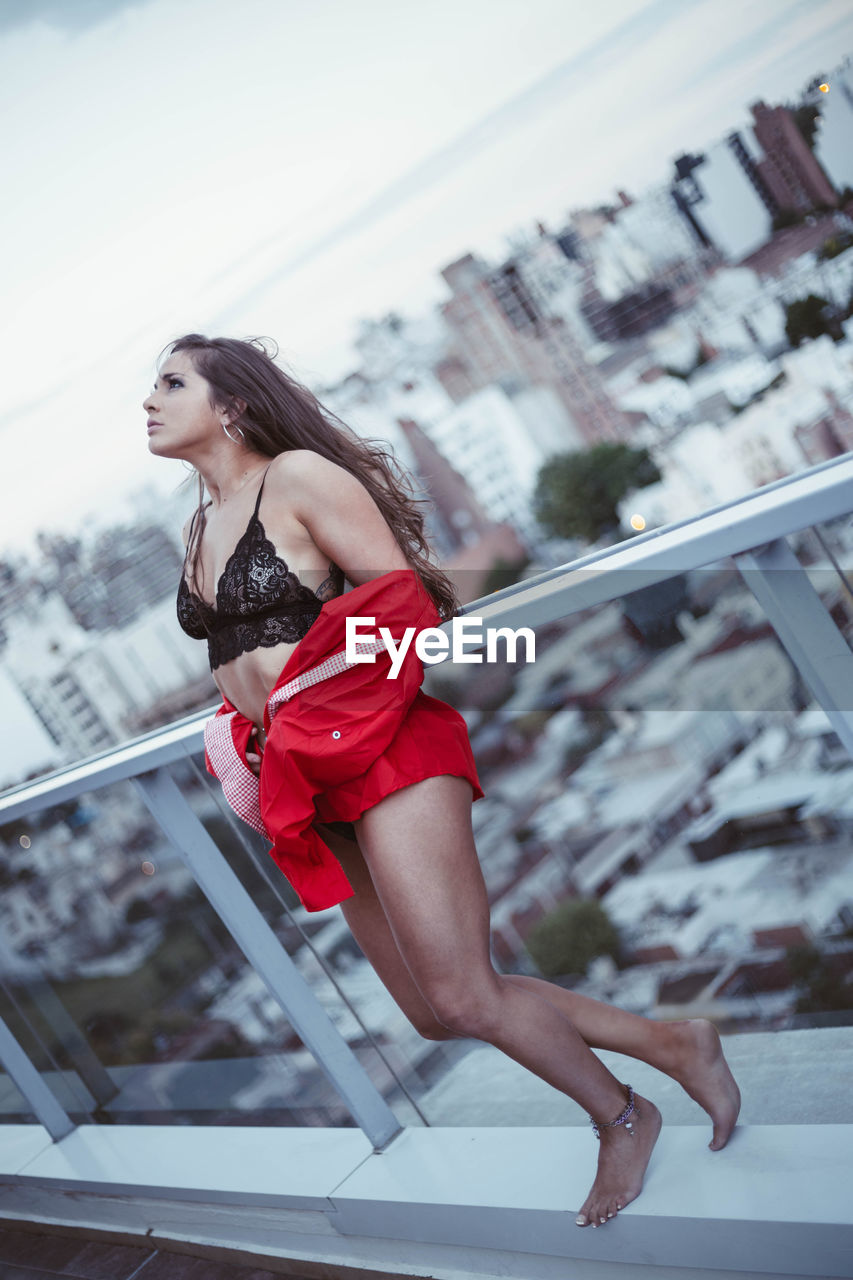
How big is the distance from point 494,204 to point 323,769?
171 ft

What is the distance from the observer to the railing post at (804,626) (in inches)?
44.0

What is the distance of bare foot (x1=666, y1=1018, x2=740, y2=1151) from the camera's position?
55.6 inches

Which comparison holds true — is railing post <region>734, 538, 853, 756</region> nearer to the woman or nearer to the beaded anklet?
the woman

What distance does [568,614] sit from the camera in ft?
4.28

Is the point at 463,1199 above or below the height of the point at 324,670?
below

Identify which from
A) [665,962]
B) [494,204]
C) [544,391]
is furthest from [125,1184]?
[494,204]

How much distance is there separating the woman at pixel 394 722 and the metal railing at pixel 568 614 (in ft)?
0.64

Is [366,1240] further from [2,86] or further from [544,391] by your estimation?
[544,391]

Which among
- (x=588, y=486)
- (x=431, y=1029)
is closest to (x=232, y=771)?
(x=431, y=1029)

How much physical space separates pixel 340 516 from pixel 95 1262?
1.81 metres

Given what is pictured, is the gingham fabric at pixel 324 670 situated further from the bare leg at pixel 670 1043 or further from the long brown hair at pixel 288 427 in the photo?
the bare leg at pixel 670 1043

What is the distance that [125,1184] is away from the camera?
227 cm

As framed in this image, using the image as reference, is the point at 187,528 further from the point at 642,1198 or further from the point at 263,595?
the point at 642,1198

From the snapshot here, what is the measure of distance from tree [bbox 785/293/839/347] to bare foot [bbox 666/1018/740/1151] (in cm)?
3548
